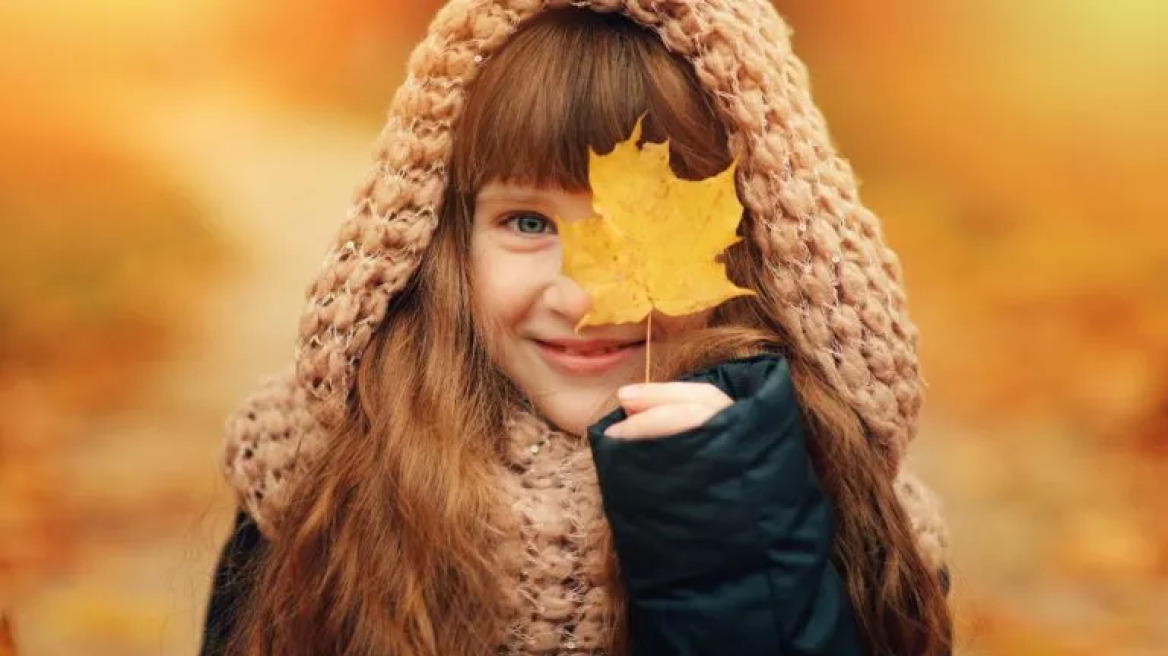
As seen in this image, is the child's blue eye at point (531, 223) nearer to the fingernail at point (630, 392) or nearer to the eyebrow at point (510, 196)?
the eyebrow at point (510, 196)

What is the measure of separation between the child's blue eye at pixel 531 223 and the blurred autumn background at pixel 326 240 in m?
0.72

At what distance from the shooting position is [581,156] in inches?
43.8

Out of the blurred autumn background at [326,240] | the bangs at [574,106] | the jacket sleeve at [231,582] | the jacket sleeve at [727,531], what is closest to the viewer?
the jacket sleeve at [727,531]

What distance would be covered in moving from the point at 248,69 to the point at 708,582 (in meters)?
1.15

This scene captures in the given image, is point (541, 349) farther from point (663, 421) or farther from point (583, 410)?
point (663, 421)

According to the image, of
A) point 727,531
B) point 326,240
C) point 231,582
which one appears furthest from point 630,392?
point 326,240

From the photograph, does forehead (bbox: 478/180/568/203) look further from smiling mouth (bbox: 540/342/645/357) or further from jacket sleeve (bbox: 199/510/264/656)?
jacket sleeve (bbox: 199/510/264/656)

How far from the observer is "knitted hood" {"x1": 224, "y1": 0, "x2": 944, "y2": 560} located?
116cm

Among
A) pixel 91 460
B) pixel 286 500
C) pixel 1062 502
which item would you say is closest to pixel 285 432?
pixel 286 500

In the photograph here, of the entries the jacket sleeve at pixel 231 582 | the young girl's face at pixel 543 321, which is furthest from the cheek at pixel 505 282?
the jacket sleeve at pixel 231 582

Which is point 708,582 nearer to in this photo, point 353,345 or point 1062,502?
point 353,345

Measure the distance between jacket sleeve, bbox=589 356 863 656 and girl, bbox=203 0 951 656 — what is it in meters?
0.03

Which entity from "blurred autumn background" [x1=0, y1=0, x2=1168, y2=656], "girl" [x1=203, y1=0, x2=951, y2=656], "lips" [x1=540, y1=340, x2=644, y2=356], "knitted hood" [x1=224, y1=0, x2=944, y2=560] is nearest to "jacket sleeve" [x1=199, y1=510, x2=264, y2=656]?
"girl" [x1=203, y1=0, x2=951, y2=656]

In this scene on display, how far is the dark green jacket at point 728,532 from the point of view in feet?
3.20
